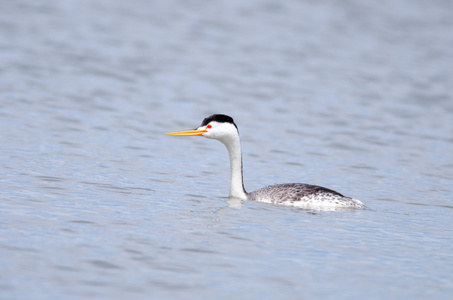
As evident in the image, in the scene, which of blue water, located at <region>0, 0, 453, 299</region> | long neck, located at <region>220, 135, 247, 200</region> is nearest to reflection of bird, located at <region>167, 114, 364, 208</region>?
long neck, located at <region>220, 135, 247, 200</region>

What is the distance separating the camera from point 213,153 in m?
18.0

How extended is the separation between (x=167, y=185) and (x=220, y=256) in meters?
4.35

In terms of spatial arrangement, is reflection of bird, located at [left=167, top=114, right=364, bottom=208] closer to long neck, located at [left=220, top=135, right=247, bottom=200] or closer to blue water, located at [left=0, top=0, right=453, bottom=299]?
long neck, located at [left=220, top=135, right=247, bottom=200]

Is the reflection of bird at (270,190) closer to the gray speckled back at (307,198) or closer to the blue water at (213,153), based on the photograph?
the gray speckled back at (307,198)

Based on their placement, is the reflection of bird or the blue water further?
the reflection of bird

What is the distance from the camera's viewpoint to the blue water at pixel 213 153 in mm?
9219

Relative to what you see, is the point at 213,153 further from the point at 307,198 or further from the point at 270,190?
the point at 307,198

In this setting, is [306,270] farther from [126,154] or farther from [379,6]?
[379,6]

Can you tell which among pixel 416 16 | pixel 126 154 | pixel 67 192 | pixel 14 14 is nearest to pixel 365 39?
pixel 416 16

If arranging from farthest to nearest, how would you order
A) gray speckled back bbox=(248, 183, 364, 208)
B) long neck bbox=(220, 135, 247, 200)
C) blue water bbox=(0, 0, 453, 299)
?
long neck bbox=(220, 135, 247, 200) → gray speckled back bbox=(248, 183, 364, 208) → blue water bbox=(0, 0, 453, 299)

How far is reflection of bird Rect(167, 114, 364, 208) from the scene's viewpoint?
13000 millimetres

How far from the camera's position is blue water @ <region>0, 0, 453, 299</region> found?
9219 millimetres

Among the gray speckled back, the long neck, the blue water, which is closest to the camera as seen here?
the blue water

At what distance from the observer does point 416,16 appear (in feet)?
139
